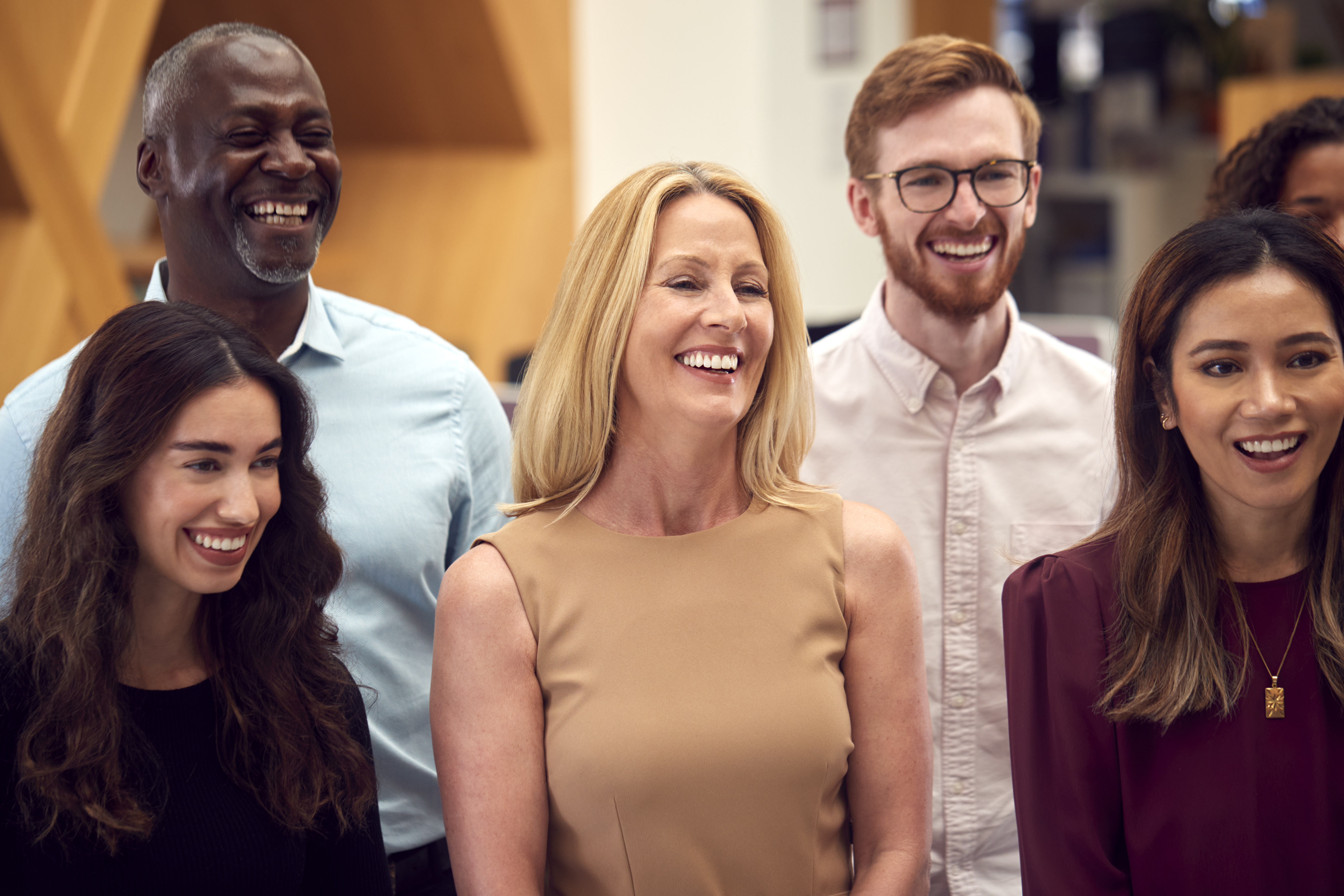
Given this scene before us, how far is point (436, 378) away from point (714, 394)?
0.51m

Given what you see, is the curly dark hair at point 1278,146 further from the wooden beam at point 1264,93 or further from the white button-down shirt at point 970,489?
the wooden beam at point 1264,93

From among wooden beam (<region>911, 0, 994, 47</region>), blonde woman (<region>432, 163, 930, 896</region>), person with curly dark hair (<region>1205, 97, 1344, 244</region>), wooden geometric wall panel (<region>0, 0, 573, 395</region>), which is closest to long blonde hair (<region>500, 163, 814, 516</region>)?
blonde woman (<region>432, 163, 930, 896</region>)

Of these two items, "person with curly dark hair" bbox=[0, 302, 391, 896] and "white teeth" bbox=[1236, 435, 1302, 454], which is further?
"white teeth" bbox=[1236, 435, 1302, 454]

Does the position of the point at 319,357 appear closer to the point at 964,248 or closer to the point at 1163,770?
the point at 964,248

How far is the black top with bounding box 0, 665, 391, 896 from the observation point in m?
1.34

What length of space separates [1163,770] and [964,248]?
859 mm

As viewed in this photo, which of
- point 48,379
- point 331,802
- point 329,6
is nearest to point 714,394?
point 331,802

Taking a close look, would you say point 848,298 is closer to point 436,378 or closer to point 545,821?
point 436,378

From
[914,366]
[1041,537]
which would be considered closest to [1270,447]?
[1041,537]

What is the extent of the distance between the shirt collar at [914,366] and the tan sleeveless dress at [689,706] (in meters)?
0.50

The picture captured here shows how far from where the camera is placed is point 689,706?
1.47 m

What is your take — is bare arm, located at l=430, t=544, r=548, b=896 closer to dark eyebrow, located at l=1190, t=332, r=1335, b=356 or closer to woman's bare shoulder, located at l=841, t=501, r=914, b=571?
woman's bare shoulder, located at l=841, t=501, r=914, b=571

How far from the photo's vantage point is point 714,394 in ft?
5.04

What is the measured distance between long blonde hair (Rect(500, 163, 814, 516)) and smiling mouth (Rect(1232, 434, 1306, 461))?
0.52 metres
